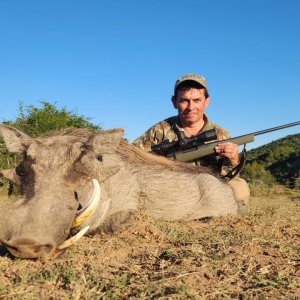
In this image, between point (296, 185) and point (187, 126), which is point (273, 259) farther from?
point (296, 185)

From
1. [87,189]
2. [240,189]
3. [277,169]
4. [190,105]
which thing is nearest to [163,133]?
[190,105]

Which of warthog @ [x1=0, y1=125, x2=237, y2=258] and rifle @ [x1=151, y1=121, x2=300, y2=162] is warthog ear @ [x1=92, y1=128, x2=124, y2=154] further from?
rifle @ [x1=151, y1=121, x2=300, y2=162]

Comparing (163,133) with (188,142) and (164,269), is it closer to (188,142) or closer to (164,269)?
(188,142)

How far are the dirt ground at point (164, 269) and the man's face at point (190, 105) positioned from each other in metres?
2.96

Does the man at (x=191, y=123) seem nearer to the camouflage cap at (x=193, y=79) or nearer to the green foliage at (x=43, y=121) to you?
the camouflage cap at (x=193, y=79)

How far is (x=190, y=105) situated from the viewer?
20.0 feet

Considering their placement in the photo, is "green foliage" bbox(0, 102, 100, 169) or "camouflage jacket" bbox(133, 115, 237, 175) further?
"green foliage" bbox(0, 102, 100, 169)

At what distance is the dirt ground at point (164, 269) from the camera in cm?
200

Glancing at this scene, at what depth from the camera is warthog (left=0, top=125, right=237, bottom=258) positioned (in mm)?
2504

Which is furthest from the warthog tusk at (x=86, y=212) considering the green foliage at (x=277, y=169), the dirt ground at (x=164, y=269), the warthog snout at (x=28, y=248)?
the green foliage at (x=277, y=169)

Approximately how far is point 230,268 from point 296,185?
38.1ft

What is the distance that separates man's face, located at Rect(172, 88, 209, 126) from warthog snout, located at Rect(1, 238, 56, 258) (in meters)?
3.96

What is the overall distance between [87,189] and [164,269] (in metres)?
1.02

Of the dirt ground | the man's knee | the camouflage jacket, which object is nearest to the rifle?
the man's knee
